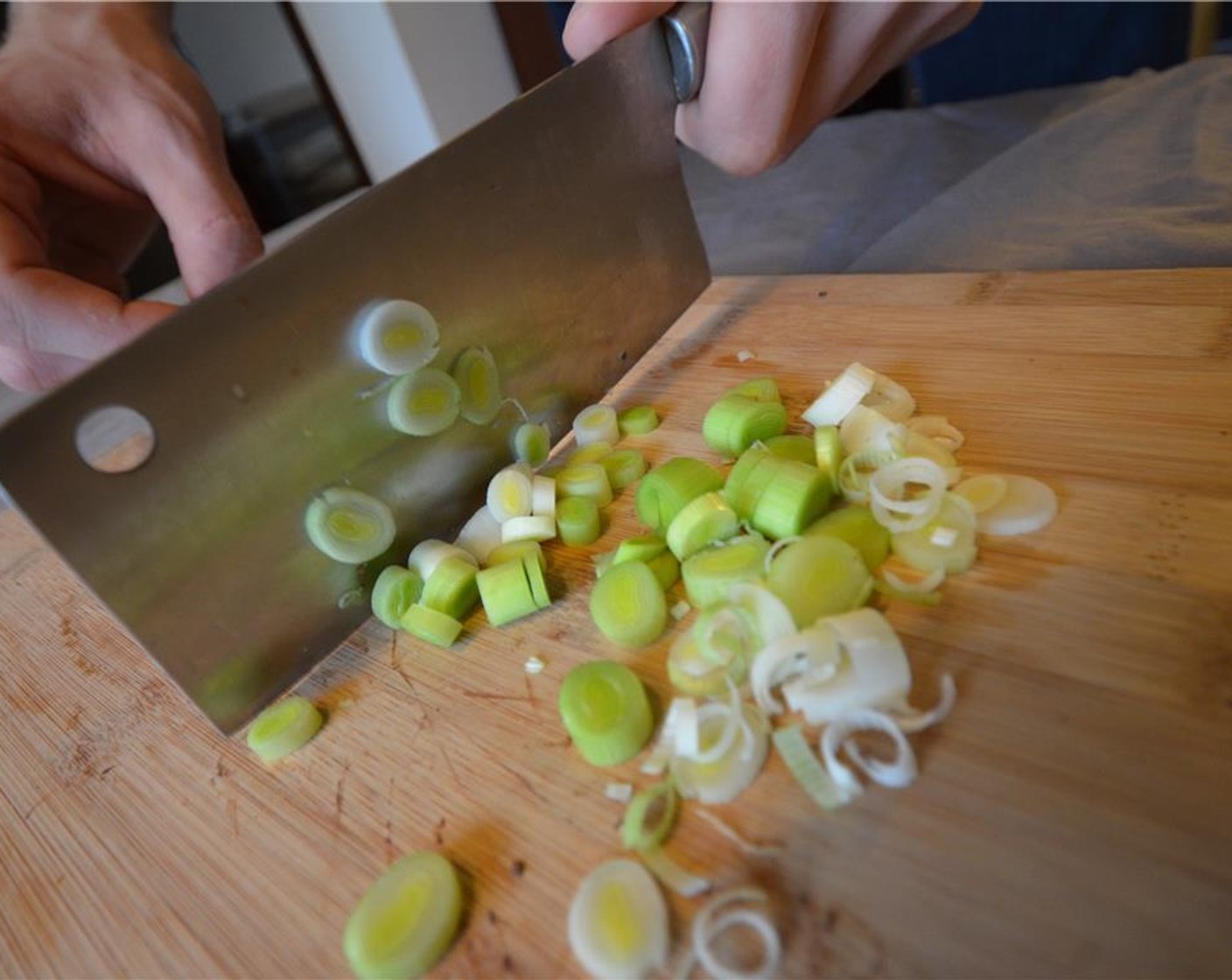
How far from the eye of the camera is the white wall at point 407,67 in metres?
2.77

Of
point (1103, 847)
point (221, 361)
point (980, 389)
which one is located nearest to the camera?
point (1103, 847)

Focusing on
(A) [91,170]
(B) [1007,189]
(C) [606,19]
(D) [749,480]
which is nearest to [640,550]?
(D) [749,480]

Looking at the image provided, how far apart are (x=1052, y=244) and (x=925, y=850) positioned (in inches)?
44.3

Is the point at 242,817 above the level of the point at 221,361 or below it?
below

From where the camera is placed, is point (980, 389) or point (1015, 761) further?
point (980, 389)

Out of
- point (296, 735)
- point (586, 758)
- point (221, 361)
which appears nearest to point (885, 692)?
point (586, 758)

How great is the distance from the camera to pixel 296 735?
889 millimetres

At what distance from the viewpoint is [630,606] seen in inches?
34.6

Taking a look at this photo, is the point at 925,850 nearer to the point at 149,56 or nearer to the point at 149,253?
the point at 149,56

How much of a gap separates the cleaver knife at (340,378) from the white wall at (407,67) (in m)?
1.89

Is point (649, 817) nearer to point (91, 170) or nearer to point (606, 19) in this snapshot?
point (606, 19)

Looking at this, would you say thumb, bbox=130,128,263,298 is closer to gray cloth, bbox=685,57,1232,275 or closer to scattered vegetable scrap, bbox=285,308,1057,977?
scattered vegetable scrap, bbox=285,308,1057,977

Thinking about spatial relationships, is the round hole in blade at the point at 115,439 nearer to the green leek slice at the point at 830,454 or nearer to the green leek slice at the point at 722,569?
the green leek slice at the point at 722,569

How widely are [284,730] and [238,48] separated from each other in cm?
286
